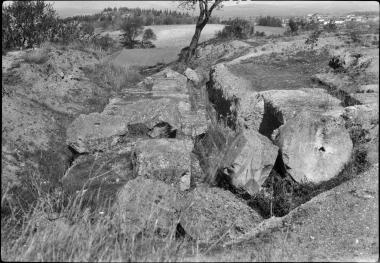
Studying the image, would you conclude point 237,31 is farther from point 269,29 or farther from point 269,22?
point 269,22

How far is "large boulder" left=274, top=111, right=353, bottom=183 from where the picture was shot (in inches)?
277

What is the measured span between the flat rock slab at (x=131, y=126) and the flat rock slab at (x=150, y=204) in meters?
2.74

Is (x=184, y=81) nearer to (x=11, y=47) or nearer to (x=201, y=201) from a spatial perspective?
(x=11, y=47)

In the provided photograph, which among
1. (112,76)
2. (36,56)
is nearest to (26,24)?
(36,56)

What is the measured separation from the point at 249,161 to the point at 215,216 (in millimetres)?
1182

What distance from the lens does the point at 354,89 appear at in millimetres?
9469

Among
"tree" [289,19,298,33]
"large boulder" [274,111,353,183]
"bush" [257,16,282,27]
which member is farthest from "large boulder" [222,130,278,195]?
"bush" [257,16,282,27]

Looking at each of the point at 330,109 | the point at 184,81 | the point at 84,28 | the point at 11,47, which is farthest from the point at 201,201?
the point at 84,28

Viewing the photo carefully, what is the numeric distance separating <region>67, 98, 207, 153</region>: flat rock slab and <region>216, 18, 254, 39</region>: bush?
9697 millimetres

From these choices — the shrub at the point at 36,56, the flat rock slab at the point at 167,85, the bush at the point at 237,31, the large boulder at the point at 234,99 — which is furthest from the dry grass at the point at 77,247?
the bush at the point at 237,31

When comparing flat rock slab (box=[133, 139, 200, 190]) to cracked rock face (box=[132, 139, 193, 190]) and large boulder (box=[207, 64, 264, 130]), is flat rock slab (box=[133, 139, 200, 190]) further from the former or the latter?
large boulder (box=[207, 64, 264, 130])

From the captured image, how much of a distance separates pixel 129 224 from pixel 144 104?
5399 mm

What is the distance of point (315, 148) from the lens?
23.4ft

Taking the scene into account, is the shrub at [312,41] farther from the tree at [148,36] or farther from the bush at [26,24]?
the tree at [148,36]
